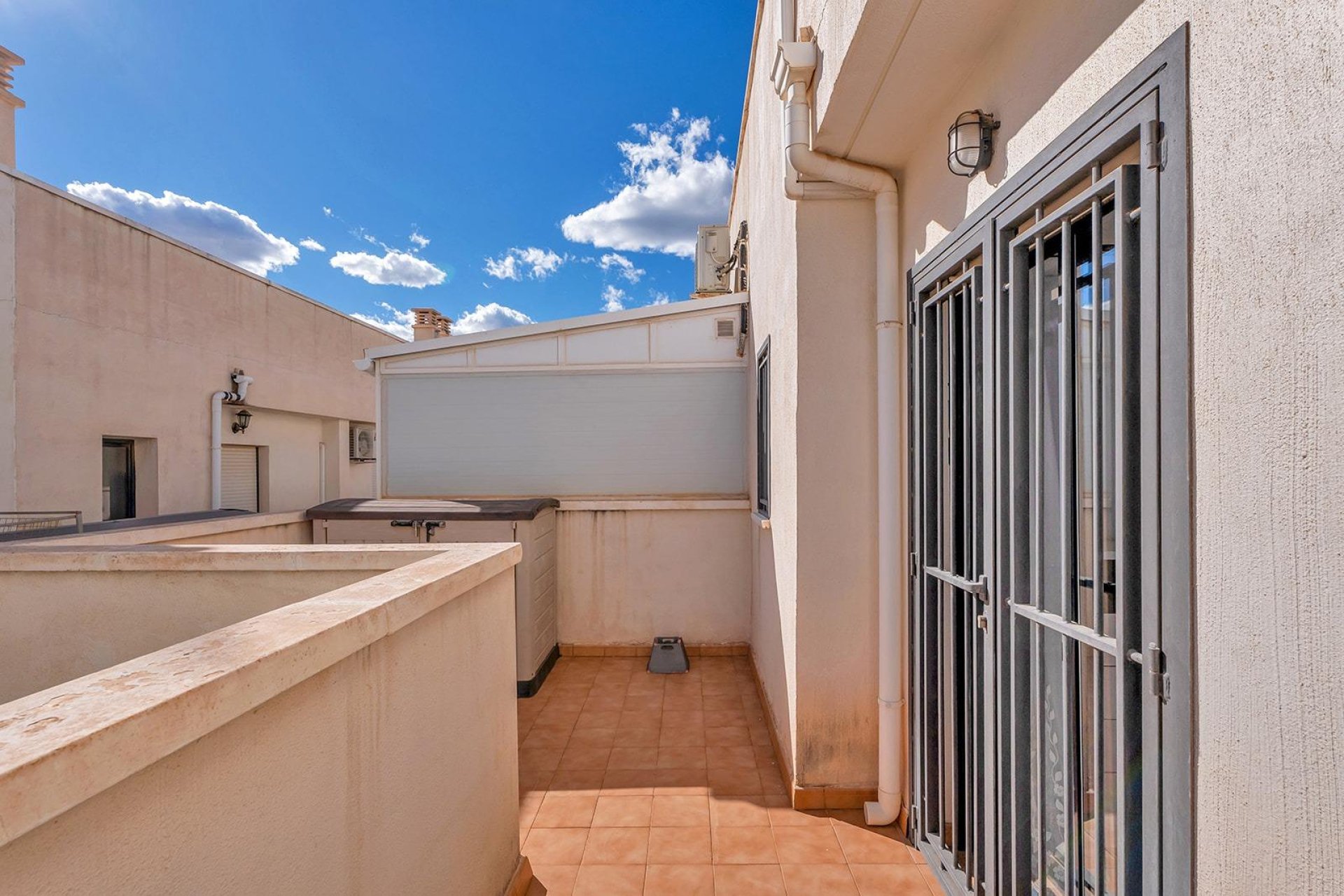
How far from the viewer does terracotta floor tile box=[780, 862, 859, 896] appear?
229 cm

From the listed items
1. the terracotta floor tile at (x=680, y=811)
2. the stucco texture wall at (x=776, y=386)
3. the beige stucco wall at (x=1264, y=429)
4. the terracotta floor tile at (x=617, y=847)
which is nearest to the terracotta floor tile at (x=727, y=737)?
the stucco texture wall at (x=776, y=386)

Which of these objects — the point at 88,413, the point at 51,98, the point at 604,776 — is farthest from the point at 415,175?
the point at 604,776

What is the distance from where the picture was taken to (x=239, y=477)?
9.29 m

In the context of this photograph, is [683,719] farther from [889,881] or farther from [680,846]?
[889,881]

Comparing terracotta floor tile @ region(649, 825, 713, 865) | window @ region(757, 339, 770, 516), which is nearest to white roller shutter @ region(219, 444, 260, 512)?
window @ region(757, 339, 770, 516)

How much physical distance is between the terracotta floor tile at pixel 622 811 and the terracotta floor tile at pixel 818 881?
726mm

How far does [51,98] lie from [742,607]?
414 inches

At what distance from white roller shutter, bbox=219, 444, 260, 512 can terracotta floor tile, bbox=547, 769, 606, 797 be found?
8.12m

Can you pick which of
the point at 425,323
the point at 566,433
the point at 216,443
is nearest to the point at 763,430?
the point at 566,433

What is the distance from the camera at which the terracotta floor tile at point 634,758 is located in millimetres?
3336

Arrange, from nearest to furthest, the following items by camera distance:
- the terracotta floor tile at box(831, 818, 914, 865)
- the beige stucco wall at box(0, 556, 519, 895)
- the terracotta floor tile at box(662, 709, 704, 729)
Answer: the beige stucco wall at box(0, 556, 519, 895) < the terracotta floor tile at box(831, 818, 914, 865) < the terracotta floor tile at box(662, 709, 704, 729)

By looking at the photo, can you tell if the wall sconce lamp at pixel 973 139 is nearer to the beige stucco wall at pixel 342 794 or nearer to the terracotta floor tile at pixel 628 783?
the beige stucco wall at pixel 342 794

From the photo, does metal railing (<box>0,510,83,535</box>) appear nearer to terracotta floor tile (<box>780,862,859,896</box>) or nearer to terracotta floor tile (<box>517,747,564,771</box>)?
terracotta floor tile (<box>517,747,564,771</box>)

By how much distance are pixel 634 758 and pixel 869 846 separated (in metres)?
1.41
